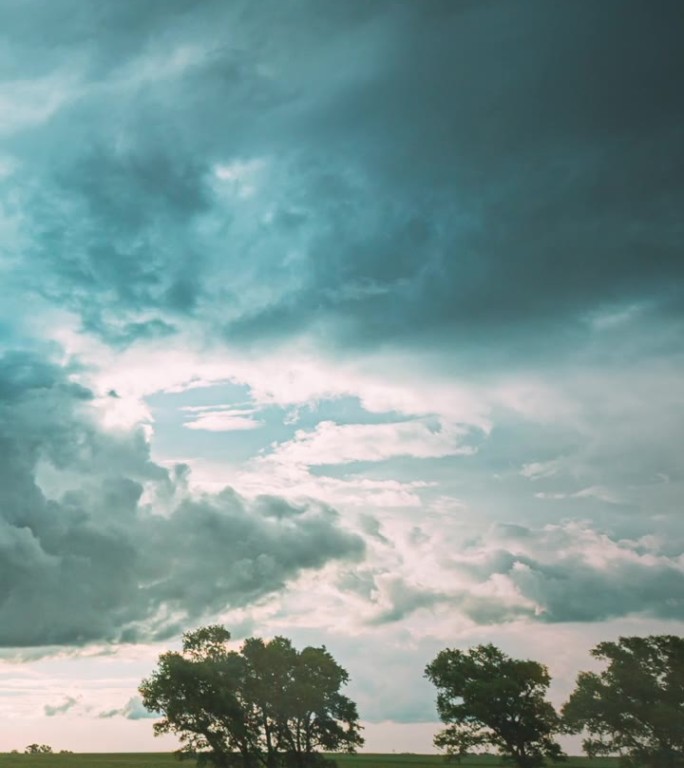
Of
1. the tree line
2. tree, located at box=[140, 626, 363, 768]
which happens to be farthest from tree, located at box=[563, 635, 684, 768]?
tree, located at box=[140, 626, 363, 768]

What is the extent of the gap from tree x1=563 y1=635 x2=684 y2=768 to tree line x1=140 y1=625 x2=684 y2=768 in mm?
117

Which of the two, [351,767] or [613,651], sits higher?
[613,651]

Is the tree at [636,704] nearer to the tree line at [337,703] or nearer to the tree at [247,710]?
the tree line at [337,703]

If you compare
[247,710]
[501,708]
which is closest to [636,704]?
[501,708]

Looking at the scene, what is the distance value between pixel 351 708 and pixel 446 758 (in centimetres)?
1415

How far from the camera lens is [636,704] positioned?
92.2m

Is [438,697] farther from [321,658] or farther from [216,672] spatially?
[216,672]

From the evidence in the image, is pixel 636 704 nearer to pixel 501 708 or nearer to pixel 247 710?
pixel 501 708

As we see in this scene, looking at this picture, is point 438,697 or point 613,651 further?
point 438,697

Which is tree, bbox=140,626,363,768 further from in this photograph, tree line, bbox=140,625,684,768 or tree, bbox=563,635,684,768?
tree, bbox=563,635,684,768

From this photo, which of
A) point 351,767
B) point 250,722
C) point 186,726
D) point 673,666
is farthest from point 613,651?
point 351,767

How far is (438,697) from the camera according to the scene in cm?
10381

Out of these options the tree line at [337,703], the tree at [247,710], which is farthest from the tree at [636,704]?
the tree at [247,710]

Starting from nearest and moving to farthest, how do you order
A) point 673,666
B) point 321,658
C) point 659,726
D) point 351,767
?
point 659,726 < point 673,666 < point 321,658 < point 351,767
